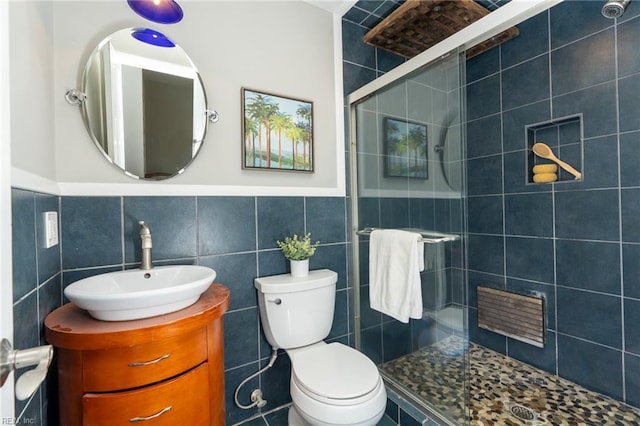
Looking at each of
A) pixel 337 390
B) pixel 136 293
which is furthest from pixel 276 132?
pixel 337 390

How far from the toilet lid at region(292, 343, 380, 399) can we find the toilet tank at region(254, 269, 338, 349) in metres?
0.09

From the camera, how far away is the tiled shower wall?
3.09ft

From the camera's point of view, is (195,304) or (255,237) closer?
(195,304)

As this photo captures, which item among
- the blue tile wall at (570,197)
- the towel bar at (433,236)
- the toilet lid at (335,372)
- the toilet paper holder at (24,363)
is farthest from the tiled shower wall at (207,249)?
the blue tile wall at (570,197)

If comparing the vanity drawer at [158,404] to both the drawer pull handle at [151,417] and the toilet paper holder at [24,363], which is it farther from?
the toilet paper holder at [24,363]

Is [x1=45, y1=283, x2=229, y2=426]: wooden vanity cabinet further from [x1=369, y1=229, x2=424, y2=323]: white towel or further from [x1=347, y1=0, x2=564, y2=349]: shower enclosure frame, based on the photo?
[x1=347, y1=0, x2=564, y2=349]: shower enclosure frame

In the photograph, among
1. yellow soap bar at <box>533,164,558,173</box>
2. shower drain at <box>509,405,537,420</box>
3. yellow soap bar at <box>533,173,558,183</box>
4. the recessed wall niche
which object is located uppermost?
the recessed wall niche

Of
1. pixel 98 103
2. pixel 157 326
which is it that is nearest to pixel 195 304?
pixel 157 326

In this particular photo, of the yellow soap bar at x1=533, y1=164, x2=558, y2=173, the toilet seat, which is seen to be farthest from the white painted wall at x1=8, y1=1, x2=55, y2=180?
the yellow soap bar at x1=533, y1=164, x2=558, y2=173

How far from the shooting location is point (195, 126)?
58.9 inches

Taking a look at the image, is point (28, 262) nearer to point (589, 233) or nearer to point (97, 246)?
point (97, 246)

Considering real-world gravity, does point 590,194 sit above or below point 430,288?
above

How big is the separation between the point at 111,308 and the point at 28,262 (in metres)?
A: 0.24

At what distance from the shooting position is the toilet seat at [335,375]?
118 centimetres
